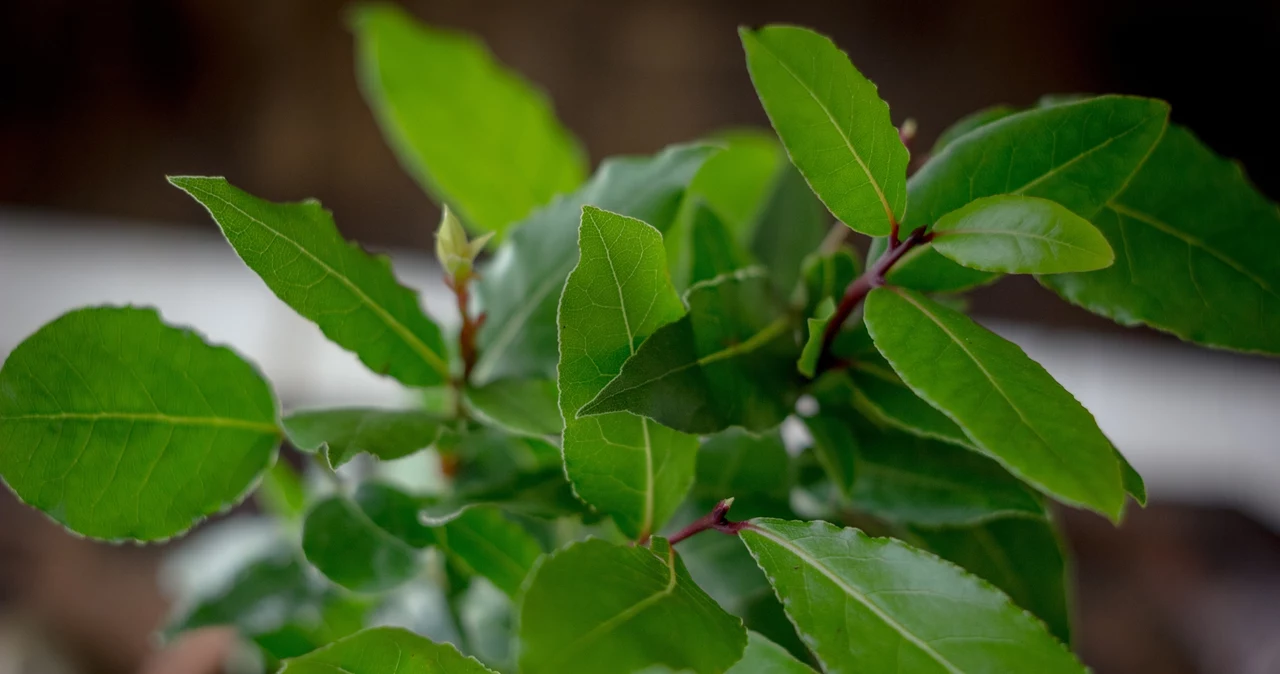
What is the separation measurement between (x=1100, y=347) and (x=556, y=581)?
70.2 inches

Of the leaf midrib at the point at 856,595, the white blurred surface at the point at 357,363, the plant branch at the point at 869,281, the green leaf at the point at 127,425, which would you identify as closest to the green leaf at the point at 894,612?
the leaf midrib at the point at 856,595

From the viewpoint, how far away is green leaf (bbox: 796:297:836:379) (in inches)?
15.7

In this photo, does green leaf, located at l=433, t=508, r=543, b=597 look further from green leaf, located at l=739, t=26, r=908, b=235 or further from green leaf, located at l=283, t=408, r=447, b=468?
green leaf, located at l=739, t=26, r=908, b=235

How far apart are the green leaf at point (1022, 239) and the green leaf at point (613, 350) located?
0.11m

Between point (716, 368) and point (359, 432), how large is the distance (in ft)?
0.52

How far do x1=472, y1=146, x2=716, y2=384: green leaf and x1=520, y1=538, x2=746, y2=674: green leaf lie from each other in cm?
15

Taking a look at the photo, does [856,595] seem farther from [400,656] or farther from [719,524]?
[400,656]

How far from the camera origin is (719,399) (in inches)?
14.8

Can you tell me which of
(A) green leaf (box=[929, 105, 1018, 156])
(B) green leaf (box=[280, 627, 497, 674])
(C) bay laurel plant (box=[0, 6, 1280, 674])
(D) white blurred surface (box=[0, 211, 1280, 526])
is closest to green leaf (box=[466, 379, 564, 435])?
(C) bay laurel plant (box=[0, 6, 1280, 674])

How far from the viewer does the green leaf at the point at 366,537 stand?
47 centimetres

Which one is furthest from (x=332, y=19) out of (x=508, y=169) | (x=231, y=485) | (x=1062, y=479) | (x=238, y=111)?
(x=1062, y=479)

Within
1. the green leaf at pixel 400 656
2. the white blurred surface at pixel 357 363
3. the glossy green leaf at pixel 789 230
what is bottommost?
the white blurred surface at pixel 357 363

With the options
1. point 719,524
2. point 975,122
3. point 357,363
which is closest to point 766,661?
point 719,524

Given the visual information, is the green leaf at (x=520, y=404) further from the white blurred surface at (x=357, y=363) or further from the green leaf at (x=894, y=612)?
the white blurred surface at (x=357, y=363)
